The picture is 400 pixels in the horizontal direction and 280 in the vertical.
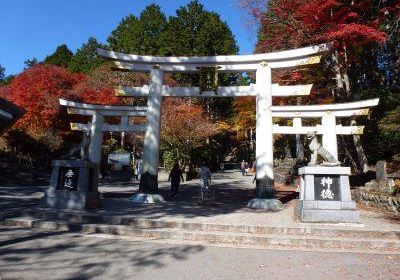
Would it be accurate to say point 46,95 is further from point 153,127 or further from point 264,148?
point 264,148

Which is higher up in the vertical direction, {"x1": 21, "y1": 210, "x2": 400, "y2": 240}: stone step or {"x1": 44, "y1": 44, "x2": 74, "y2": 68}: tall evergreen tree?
{"x1": 44, "y1": 44, "x2": 74, "y2": 68}: tall evergreen tree

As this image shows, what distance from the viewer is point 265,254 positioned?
270 inches

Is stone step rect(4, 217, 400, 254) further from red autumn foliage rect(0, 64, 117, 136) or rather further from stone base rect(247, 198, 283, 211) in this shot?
red autumn foliage rect(0, 64, 117, 136)

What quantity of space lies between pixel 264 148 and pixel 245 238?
5.30 metres

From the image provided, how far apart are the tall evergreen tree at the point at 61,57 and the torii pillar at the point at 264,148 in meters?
39.6

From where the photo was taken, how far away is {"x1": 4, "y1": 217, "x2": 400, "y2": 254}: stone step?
24.6 ft

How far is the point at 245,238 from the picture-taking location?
7.82 m

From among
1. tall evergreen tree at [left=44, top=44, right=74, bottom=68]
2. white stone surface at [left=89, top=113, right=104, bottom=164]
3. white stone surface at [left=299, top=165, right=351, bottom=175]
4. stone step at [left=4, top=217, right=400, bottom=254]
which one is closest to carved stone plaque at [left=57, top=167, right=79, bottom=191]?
stone step at [left=4, top=217, right=400, bottom=254]

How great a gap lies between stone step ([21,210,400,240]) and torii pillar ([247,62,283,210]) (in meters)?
3.51

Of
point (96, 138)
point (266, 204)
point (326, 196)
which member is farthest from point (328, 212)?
point (96, 138)

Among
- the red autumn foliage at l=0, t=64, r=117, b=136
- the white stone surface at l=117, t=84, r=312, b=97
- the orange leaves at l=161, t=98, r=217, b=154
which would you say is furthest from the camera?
the orange leaves at l=161, t=98, r=217, b=154

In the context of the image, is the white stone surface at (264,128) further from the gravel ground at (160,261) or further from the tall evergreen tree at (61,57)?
the tall evergreen tree at (61,57)

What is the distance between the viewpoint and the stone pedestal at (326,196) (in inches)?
359

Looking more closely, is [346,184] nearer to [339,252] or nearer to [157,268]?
[339,252]
